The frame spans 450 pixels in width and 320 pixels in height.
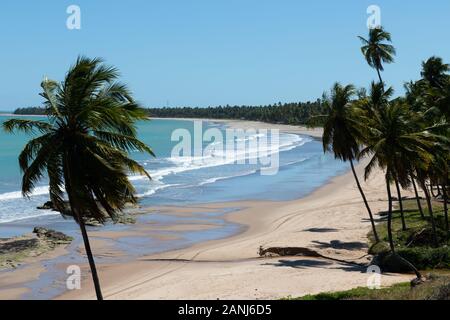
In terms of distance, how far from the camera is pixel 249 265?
2194cm

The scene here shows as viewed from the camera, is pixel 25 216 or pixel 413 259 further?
pixel 25 216

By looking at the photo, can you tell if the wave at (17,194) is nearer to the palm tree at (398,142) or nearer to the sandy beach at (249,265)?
the sandy beach at (249,265)

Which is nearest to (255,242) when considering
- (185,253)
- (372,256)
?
(185,253)

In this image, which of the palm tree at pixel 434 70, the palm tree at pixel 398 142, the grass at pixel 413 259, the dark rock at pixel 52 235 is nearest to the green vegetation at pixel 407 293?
the grass at pixel 413 259

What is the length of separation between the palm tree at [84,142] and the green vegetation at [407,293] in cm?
600

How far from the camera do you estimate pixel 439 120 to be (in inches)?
953

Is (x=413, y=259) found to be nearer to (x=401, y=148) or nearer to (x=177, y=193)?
(x=401, y=148)

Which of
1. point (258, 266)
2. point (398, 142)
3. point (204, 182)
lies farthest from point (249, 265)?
point (204, 182)

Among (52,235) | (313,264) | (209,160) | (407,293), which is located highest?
(407,293)

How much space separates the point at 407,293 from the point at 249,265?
393 inches

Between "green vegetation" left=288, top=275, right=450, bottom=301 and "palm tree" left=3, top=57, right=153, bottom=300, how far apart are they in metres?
6.00
